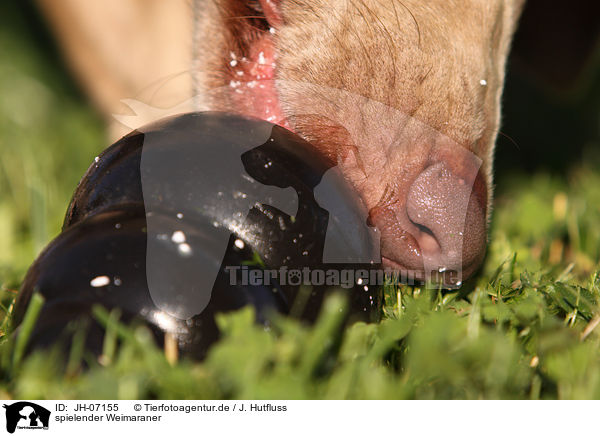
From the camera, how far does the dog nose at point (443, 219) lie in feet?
4.46

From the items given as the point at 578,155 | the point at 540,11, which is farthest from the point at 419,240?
the point at 578,155
